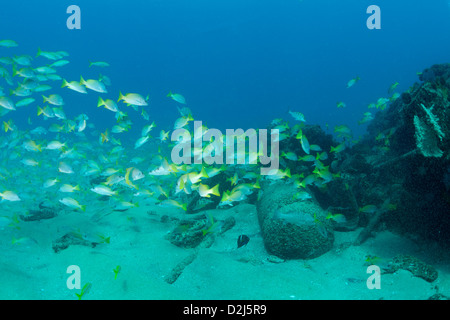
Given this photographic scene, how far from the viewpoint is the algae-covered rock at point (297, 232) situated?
5.14 m

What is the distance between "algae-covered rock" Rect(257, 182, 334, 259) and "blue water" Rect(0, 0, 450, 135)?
86903 millimetres

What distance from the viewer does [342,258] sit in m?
5.27

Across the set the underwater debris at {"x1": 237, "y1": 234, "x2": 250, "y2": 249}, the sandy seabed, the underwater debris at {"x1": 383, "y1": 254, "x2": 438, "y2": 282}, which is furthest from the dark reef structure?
the underwater debris at {"x1": 237, "y1": 234, "x2": 250, "y2": 249}

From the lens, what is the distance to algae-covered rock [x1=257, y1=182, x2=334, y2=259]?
16.9ft

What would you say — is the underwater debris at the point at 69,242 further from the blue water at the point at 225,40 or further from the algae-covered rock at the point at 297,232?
the blue water at the point at 225,40

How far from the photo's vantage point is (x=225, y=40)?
4274 inches

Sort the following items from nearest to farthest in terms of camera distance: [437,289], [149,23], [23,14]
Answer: [437,289] → [23,14] → [149,23]

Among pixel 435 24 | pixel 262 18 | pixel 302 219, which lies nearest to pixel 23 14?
pixel 262 18

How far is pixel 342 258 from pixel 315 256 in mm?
534

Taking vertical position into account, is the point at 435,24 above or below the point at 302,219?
above

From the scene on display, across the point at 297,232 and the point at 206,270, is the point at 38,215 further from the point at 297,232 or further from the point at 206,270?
the point at 297,232

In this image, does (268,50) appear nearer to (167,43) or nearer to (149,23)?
(167,43)

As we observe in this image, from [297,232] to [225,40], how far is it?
115m

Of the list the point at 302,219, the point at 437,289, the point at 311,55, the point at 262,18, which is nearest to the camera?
the point at 437,289
